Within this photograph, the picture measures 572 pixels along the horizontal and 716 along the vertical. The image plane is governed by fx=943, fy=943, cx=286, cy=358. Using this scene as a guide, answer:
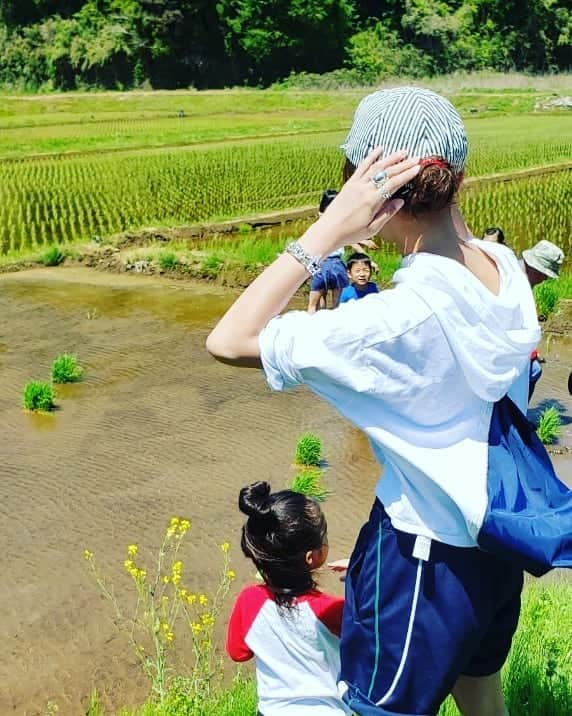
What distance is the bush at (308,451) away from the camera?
19.2 ft

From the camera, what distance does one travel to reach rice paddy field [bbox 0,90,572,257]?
50.2 ft

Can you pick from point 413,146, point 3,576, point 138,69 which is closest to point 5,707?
point 3,576

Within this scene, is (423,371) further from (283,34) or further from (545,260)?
(283,34)

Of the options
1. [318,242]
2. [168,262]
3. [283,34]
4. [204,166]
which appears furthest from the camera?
[283,34]

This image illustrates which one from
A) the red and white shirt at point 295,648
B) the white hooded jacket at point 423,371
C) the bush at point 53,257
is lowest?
the bush at point 53,257

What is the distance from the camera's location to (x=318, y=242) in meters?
1.76

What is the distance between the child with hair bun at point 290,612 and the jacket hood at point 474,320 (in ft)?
2.32

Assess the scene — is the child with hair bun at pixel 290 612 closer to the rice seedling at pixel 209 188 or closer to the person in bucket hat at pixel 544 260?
the person in bucket hat at pixel 544 260

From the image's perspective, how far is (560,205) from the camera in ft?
50.9

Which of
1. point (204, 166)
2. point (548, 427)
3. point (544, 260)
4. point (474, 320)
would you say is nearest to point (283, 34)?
point (204, 166)

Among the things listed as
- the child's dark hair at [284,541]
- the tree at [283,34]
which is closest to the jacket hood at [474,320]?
the child's dark hair at [284,541]

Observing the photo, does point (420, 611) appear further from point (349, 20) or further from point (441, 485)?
point (349, 20)

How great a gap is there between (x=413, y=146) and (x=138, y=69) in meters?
54.2

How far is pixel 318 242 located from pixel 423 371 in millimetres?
311
